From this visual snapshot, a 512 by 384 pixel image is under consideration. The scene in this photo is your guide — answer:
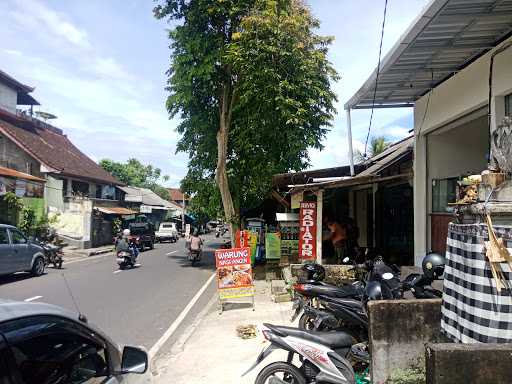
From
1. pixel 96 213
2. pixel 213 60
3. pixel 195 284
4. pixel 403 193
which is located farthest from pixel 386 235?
pixel 96 213

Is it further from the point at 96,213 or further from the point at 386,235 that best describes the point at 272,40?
the point at 96,213

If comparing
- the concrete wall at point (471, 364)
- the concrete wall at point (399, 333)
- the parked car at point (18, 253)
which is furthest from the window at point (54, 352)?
the parked car at point (18, 253)

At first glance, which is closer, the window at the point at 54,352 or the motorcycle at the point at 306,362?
the window at the point at 54,352

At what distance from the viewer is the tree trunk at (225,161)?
18102mm

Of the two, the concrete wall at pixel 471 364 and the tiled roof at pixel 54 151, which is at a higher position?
the tiled roof at pixel 54 151

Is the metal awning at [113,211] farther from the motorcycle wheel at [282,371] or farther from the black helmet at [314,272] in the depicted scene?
the motorcycle wheel at [282,371]

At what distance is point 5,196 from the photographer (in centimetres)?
2184

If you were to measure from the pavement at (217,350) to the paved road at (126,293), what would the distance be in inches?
20.0

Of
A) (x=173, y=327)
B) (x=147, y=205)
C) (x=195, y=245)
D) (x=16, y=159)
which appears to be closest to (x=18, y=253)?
(x=195, y=245)

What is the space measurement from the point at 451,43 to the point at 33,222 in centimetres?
2319

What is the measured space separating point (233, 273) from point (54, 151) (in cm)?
2637

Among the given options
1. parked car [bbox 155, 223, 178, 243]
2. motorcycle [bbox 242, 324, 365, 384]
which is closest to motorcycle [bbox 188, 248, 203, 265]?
motorcycle [bbox 242, 324, 365, 384]

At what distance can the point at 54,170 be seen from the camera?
2792 centimetres

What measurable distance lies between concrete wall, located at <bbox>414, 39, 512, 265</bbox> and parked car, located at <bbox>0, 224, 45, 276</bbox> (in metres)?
11.7
